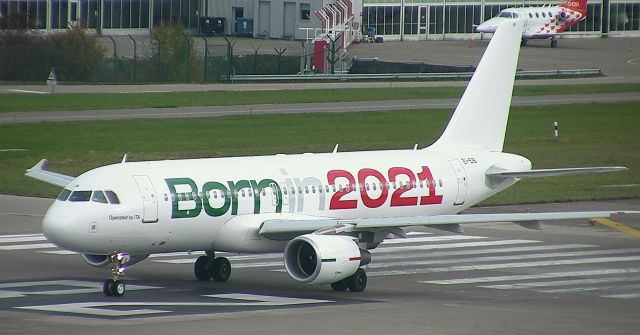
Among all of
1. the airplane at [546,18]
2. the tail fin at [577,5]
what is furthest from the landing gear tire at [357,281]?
the tail fin at [577,5]

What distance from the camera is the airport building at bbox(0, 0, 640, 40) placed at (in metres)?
121

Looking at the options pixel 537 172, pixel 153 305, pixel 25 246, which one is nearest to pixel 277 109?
pixel 25 246

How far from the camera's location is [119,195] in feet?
106

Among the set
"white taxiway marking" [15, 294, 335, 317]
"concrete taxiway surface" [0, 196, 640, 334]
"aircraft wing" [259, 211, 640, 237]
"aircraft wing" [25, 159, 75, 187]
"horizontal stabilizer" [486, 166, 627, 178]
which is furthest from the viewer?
"aircraft wing" [25, 159, 75, 187]

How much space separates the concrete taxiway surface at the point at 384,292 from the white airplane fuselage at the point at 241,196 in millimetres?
1379

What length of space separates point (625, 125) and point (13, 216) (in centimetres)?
3943

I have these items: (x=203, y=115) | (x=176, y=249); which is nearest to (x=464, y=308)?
(x=176, y=249)

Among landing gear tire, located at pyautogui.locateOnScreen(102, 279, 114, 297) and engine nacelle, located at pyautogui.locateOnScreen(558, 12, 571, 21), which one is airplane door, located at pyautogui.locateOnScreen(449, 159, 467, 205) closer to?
landing gear tire, located at pyautogui.locateOnScreen(102, 279, 114, 297)

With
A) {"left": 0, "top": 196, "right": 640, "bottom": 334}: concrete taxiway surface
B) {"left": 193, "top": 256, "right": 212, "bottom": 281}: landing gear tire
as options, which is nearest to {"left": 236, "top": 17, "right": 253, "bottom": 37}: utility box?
{"left": 0, "top": 196, "right": 640, "bottom": 334}: concrete taxiway surface

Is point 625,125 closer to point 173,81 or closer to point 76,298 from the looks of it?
point 173,81

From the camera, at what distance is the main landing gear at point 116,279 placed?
32469 mm

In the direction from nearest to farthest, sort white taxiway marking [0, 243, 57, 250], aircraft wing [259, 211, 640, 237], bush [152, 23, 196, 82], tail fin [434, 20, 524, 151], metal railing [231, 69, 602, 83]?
1. aircraft wing [259, 211, 640, 237]
2. tail fin [434, 20, 524, 151]
3. white taxiway marking [0, 243, 57, 250]
4. metal railing [231, 69, 602, 83]
5. bush [152, 23, 196, 82]

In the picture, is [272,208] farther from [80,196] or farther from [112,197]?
[80,196]

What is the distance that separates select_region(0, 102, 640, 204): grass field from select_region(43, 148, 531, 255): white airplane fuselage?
45.7ft
